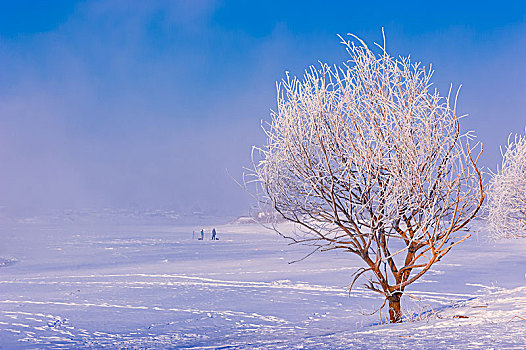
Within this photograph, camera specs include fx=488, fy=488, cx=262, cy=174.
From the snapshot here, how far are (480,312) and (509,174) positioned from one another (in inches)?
421

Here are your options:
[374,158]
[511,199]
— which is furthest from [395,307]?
[511,199]

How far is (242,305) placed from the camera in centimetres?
1481

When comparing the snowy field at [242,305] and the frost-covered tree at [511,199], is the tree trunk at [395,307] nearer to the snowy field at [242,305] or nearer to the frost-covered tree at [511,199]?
the snowy field at [242,305]

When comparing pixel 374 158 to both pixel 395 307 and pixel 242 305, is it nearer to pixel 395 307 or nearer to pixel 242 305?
pixel 395 307


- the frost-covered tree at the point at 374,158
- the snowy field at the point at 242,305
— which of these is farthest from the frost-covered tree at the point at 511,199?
the frost-covered tree at the point at 374,158

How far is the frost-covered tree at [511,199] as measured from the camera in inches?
675

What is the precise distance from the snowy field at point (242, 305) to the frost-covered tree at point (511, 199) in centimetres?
221

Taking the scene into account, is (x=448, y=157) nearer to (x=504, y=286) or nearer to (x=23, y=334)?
(x=23, y=334)

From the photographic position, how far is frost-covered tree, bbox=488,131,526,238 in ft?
56.2

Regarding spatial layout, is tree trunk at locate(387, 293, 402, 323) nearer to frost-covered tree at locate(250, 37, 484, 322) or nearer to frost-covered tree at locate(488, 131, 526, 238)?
frost-covered tree at locate(250, 37, 484, 322)

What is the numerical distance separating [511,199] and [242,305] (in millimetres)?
11198

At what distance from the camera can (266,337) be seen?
9.59 metres

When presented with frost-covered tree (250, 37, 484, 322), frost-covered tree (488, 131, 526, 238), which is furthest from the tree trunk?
frost-covered tree (488, 131, 526, 238)

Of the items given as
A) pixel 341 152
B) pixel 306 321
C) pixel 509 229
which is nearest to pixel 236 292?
pixel 306 321
